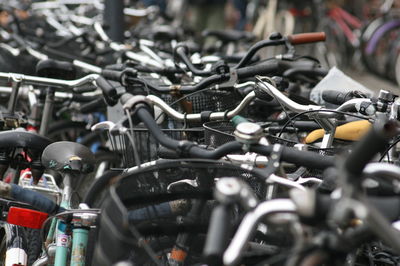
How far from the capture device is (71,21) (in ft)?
29.3

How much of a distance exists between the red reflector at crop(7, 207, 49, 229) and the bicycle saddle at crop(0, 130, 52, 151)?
19.3 inches

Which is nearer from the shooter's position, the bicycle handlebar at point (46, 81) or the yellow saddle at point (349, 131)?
the yellow saddle at point (349, 131)

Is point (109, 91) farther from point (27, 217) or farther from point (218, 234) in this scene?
point (218, 234)

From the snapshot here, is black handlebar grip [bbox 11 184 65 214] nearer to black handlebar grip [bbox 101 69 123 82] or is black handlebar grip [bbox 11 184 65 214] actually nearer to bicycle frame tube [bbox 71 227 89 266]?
bicycle frame tube [bbox 71 227 89 266]

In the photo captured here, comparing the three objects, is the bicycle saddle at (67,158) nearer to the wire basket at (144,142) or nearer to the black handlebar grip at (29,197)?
the wire basket at (144,142)

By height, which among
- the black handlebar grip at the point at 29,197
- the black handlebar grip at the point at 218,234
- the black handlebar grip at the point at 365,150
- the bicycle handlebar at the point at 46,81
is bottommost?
the black handlebar grip at the point at 29,197

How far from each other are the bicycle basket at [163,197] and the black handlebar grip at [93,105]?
7.14ft

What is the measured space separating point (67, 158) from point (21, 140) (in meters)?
0.35

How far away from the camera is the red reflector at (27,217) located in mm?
2694

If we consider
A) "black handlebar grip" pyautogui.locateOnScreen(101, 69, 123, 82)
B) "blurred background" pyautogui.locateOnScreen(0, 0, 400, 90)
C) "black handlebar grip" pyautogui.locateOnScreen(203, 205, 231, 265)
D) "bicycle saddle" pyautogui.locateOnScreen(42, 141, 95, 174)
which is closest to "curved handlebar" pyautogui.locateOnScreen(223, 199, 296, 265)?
"black handlebar grip" pyautogui.locateOnScreen(203, 205, 231, 265)

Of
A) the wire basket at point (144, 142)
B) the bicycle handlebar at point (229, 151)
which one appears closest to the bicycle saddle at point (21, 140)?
the wire basket at point (144, 142)

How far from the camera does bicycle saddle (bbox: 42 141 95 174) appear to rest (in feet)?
9.57

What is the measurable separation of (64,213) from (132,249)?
0.55 metres

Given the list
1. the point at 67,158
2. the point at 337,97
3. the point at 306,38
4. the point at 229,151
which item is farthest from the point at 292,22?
the point at 229,151
